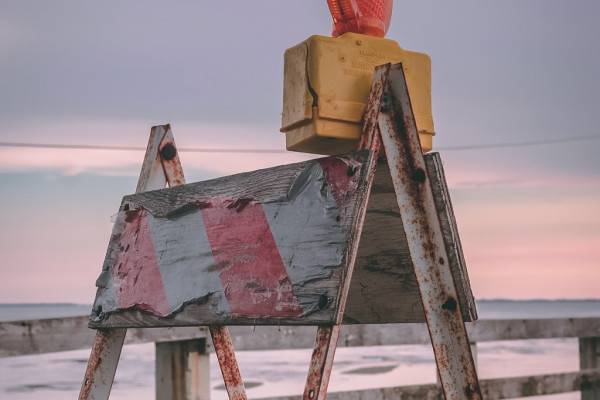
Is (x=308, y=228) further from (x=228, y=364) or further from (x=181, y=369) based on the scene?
(x=181, y=369)

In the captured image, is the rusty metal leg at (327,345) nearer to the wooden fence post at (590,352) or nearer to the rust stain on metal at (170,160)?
the rust stain on metal at (170,160)

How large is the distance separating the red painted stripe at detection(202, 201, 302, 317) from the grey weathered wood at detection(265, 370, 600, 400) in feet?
6.67

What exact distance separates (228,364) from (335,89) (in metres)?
0.97

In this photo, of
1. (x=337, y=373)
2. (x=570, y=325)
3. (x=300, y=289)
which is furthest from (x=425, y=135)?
(x=337, y=373)

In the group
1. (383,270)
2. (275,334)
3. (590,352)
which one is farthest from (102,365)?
(590,352)

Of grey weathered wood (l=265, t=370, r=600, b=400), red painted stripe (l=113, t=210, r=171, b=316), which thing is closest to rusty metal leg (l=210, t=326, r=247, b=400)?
red painted stripe (l=113, t=210, r=171, b=316)

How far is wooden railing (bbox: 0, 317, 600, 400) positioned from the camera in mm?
4148

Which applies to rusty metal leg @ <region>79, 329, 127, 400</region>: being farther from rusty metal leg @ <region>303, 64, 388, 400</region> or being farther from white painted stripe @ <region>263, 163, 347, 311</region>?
rusty metal leg @ <region>303, 64, 388, 400</region>

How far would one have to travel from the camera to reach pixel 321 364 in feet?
6.95

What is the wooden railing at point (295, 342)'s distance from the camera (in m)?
4.15

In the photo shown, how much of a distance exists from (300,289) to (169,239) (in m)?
0.70

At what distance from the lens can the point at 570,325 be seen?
6547 mm

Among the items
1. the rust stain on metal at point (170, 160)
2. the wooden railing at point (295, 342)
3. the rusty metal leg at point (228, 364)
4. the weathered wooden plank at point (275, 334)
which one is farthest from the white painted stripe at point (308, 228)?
the wooden railing at point (295, 342)

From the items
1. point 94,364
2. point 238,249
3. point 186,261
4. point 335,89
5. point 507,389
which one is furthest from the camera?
point 507,389
